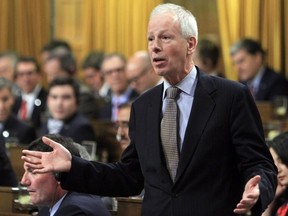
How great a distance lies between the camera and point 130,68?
7918mm

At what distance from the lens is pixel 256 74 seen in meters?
8.67

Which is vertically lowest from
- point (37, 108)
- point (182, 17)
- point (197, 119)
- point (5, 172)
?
point (37, 108)

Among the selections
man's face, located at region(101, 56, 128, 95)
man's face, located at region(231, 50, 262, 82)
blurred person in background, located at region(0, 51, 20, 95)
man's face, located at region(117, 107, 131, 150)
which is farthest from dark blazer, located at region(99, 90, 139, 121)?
man's face, located at region(117, 107, 131, 150)

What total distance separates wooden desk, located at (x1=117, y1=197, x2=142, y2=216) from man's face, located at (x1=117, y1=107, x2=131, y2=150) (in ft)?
4.95

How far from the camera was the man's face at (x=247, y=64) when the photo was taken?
8.61 metres

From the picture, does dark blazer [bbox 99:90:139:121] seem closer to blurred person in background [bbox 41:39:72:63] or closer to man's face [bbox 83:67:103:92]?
blurred person in background [bbox 41:39:72:63]

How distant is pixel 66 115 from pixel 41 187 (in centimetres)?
357

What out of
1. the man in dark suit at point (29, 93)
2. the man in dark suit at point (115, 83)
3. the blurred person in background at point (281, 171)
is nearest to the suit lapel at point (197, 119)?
the blurred person in background at point (281, 171)

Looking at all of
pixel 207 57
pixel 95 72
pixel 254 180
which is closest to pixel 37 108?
pixel 95 72

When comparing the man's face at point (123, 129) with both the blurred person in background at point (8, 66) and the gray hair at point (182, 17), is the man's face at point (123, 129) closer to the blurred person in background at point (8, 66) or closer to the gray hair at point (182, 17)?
the gray hair at point (182, 17)

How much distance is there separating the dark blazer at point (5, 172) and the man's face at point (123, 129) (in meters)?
0.82

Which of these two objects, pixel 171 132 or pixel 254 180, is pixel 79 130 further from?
pixel 254 180

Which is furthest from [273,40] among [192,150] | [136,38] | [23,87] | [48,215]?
[192,150]

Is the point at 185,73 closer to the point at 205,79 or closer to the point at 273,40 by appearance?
the point at 205,79
